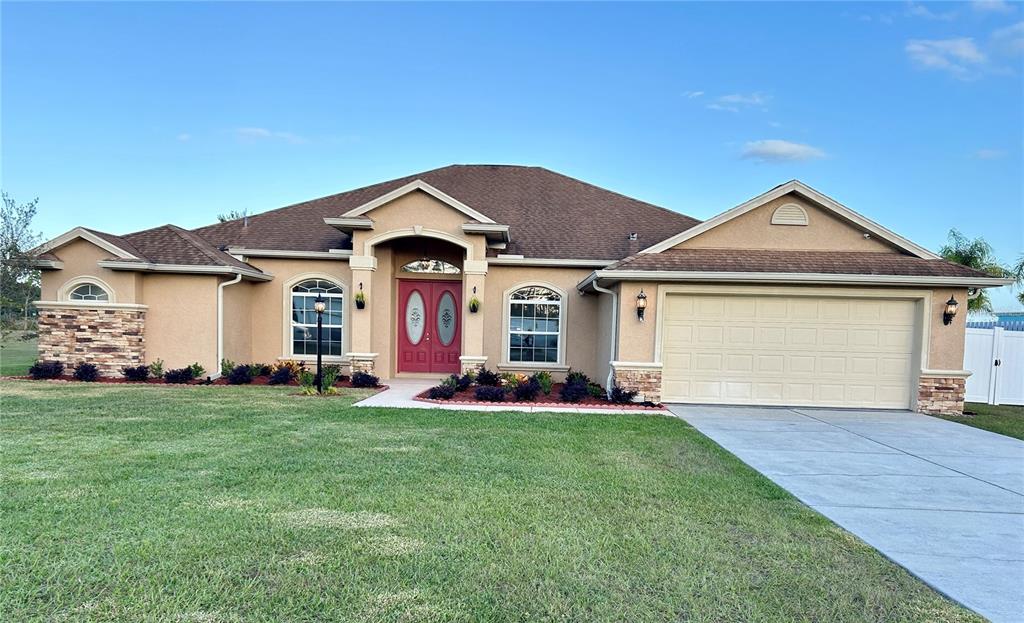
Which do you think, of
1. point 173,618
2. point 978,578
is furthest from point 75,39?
point 978,578

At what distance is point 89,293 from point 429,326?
7803 millimetres

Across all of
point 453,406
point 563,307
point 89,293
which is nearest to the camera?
point 453,406

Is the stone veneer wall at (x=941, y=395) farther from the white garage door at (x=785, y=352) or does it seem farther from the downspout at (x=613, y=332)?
the downspout at (x=613, y=332)

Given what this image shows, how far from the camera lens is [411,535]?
354cm

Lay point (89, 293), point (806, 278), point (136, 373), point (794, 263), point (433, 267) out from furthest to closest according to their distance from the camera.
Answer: point (433, 267) < point (89, 293) < point (136, 373) < point (794, 263) < point (806, 278)

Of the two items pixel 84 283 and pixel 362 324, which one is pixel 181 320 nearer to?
pixel 84 283

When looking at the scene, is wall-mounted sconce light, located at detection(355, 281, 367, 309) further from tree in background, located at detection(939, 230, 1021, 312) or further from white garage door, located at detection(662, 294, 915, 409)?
tree in background, located at detection(939, 230, 1021, 312)

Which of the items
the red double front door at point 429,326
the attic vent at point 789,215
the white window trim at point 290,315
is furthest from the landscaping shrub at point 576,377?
the white window trim at point 290,315

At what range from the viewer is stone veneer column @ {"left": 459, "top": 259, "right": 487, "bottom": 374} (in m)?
11.6

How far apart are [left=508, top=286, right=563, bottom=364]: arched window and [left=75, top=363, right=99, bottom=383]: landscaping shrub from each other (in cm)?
938

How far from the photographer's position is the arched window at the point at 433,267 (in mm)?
12883

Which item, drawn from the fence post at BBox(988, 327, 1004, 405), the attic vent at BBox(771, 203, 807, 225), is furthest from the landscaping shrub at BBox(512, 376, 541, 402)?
the fence post at BBox(988, 327, 1004, 405)

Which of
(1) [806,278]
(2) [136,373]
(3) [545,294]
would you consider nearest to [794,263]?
(1) [806,278]

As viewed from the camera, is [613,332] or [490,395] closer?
[490,395]
